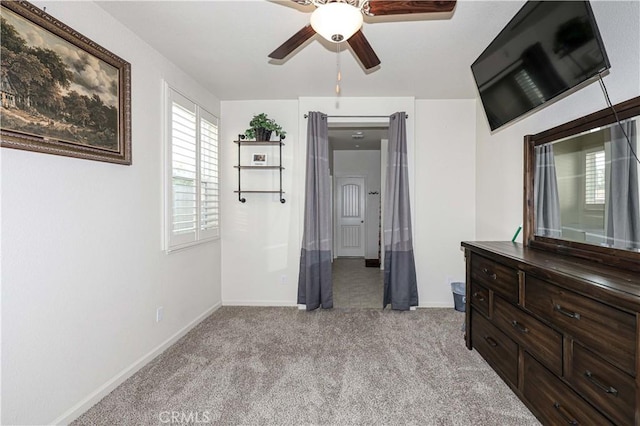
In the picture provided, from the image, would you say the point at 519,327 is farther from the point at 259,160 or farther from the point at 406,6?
the point at 259,160

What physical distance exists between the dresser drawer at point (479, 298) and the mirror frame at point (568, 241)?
0.53 meters

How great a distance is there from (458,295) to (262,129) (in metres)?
3.08

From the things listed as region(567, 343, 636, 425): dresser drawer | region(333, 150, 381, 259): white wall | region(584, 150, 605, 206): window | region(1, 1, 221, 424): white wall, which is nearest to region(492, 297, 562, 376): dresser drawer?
region(567, 343, 636, 425): dresser drawer

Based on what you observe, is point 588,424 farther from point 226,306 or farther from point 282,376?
point 226,306

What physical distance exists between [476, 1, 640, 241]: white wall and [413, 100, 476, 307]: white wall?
0.44 ft

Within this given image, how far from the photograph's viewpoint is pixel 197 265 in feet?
10.9

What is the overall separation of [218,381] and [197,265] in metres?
1.41

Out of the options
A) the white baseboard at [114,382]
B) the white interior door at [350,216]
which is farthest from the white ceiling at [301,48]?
the white interior door at [350,216]

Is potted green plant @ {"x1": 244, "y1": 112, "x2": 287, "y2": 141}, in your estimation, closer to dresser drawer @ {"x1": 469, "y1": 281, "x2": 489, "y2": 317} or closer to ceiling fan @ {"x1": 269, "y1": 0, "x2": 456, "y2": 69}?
ceiling fan @ {"x1": 269, "y1": 0, "x2": 456, "y2": 69}

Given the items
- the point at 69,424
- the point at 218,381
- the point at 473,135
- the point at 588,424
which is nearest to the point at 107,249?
the point at 69,424

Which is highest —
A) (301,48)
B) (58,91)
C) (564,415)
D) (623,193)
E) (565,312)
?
(301,48)

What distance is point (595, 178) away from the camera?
1.89 metres

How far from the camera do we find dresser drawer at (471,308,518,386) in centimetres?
204

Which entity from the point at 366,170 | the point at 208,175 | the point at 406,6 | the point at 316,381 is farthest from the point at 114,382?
the point at 366,170
